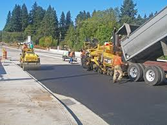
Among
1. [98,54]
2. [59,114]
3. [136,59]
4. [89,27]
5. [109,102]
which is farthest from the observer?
[89,27]

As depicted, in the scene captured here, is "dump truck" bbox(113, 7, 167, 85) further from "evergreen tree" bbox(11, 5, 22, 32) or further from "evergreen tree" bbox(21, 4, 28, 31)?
"evergreen tree" bbox(11, 5, 22, 32)

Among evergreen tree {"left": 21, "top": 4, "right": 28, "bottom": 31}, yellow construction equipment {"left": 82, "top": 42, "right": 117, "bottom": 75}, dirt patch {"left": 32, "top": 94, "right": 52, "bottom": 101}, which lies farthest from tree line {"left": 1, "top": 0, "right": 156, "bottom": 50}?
dirt patch {"left": 32, "top": 94, "right": 52, "bottom": 101}

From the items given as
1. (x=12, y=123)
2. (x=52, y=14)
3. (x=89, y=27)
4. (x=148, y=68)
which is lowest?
(x=12, y=123)

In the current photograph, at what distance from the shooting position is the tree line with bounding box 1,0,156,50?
217 feet

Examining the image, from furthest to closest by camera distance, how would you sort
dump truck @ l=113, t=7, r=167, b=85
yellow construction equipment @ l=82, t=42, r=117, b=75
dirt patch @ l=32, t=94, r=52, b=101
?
yellow construction equipment @ l=82, t=42, r=117, b=75
dump truck @ l=113, t=7, r=167, b=85
dirt patch @ l=32, t=94, r=52, b=101

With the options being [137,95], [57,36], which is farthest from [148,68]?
[57,36]

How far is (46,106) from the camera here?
7828 mm

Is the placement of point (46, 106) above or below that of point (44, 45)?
below

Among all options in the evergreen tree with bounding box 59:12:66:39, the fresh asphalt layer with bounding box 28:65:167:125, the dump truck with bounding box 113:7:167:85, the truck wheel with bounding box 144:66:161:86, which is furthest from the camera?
the evergreen tree with bounding box 59:12:66:39

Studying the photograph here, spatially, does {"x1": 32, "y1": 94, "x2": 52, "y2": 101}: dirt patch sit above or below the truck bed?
below

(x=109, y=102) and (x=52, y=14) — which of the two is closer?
(x=109, y=102)

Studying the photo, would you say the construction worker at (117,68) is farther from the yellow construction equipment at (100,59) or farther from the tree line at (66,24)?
the tree line at (66,24)

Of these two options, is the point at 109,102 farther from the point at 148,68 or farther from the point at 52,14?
the point at 52,14

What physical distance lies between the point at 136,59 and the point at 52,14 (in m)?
107
